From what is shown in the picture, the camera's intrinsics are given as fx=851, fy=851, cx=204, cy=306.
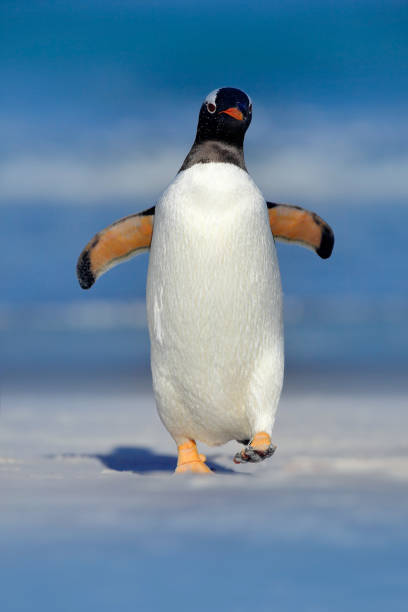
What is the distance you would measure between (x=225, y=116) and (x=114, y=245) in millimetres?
914

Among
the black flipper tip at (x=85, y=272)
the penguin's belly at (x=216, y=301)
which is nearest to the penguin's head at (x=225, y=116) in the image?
the penguin's belly at (x=216, y=301)

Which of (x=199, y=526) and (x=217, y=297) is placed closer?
(x=199, y=526)

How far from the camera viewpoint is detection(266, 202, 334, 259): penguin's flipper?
14.7 ft

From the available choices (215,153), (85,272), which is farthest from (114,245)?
(215,153)

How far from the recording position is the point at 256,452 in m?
3.86

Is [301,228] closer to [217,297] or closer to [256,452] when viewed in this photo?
[217,297]

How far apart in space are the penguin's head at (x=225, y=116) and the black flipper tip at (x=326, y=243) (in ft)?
2.45

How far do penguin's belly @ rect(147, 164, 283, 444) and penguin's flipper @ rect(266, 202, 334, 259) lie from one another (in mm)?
309

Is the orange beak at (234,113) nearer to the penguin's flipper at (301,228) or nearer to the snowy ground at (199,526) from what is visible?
the penguin's flipper at (301,228)

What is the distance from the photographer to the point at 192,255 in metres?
4.00

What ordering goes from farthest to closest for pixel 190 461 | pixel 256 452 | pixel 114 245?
pixel 114 245
pixel 190 461
pixel 256 452

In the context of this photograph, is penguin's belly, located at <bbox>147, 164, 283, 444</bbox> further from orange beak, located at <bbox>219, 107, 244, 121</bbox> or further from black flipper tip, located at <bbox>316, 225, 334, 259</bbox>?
black flipper tip, located at <bbox>316, 225, 334, 259</bbox>

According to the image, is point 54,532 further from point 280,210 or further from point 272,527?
point 280,210

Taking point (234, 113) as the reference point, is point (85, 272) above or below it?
below
